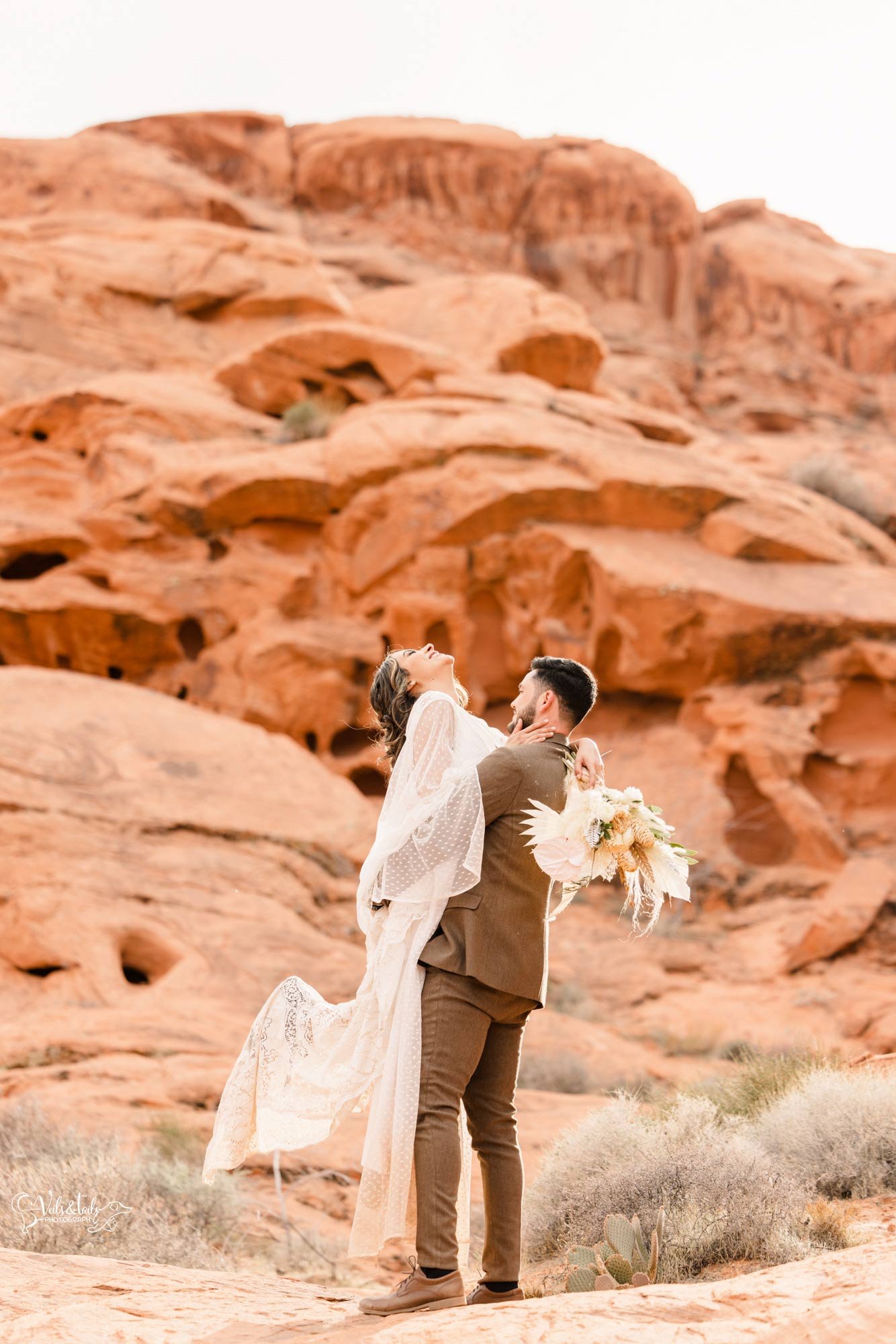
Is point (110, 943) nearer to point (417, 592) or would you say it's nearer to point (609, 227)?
point (417, 592)

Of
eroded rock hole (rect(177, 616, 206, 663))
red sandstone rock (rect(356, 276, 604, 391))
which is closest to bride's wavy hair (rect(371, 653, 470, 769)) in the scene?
eroded rock hole (rect(177, 616, 206, 663))

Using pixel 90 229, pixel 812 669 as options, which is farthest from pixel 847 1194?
pixel 90 229

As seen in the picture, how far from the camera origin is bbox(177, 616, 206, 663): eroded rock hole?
1581 cm

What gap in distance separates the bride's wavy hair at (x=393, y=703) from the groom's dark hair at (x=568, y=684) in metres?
0.33

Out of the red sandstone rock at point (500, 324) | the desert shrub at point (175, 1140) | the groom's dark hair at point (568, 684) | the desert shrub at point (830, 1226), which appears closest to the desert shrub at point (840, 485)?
the red sandstone rock at point (500, 324)

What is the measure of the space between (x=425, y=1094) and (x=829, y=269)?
32.7 meters

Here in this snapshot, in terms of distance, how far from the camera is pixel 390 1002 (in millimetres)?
3918

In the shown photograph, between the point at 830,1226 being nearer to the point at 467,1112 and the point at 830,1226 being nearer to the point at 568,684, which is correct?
the point at 467,1112

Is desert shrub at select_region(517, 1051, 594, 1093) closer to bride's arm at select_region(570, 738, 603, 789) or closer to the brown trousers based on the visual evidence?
the brown trousers

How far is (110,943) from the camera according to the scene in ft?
29.5

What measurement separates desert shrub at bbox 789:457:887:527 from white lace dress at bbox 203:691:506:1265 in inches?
649

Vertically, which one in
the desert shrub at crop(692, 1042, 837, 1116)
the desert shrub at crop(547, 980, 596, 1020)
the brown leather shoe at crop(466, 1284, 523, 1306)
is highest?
the brown leather shoe at crop(466, 1284, 523, 1306)

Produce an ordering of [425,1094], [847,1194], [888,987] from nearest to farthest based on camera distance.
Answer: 1. [425,1094]
2. [847,1194]
3. [888,987]

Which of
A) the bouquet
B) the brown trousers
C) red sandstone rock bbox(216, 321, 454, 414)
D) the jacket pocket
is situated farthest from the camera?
red sandstone rock bbox(216, 321, 454, 414)
